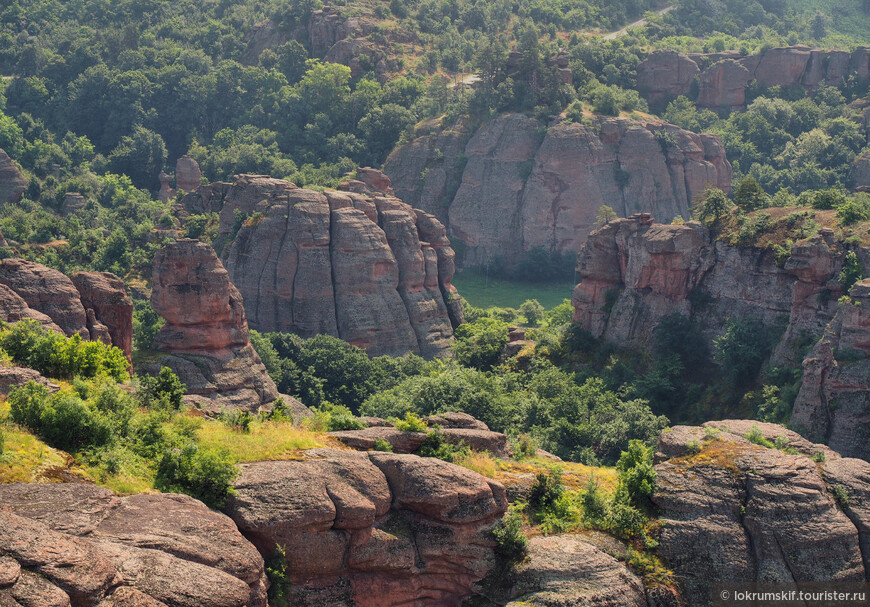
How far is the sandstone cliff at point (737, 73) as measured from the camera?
109 metres

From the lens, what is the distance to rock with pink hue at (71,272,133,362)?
42312 mm

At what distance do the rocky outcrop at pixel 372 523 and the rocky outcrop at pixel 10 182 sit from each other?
64.4m

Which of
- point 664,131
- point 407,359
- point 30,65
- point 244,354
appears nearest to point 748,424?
point 244,354

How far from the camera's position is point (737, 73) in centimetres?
11038

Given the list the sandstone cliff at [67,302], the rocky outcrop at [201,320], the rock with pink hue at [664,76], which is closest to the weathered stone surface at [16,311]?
the sandstone cliff at [67,302]

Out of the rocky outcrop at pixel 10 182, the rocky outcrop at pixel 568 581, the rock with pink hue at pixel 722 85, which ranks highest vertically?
the rock with pink hue at pixel 722 85

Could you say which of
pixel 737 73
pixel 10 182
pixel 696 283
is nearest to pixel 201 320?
pixel 696 283

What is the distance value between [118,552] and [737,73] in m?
101

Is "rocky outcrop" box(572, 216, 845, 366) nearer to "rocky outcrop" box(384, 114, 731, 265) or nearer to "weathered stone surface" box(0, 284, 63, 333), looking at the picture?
"rocky outcrop" box(384, 114, 731, 265)

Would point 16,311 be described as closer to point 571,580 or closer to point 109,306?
point 109,306

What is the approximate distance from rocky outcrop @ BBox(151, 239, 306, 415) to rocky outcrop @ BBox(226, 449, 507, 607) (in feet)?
65.2

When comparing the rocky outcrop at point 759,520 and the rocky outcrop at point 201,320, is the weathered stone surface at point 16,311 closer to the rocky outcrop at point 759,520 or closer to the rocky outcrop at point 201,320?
the rocky outcrop at point 201,320

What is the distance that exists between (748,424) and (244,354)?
74.6 ft

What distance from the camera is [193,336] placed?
46.4 metres
